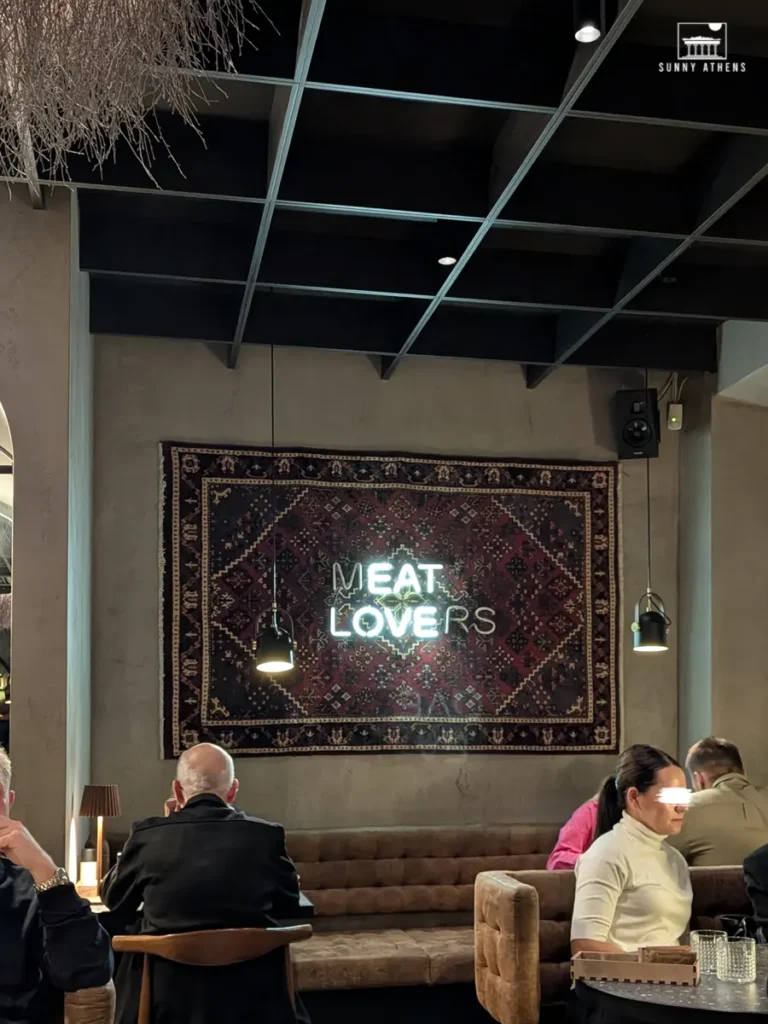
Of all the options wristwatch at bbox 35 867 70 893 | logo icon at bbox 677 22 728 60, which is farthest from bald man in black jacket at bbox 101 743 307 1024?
logo icon at bbox 677 22 728 60

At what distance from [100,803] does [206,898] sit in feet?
6.56

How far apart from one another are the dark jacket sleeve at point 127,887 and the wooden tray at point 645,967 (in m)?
1.40

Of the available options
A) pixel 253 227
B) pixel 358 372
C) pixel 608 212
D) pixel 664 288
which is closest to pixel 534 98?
pixel 608 212

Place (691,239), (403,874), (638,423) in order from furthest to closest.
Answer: (638,423)
(403,874)
(691,239)

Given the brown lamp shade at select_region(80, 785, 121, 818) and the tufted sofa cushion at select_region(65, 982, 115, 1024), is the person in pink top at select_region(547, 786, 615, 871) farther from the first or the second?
the tufted sofa cushion at select_region(65, 982, 115, 1024)

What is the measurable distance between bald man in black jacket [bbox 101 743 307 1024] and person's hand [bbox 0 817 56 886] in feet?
3.47

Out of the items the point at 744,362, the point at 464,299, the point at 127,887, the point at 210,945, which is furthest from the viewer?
the point at 744,362

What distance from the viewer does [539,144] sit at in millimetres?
4156

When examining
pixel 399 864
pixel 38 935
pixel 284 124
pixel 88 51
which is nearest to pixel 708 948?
pixel 38 935

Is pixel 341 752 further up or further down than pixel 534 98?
further down

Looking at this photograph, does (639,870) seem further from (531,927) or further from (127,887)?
(127,887)

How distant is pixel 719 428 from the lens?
6969 millimetres

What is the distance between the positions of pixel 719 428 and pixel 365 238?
262 cm

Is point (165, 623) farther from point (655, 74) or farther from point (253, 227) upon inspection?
point (655, 74)
